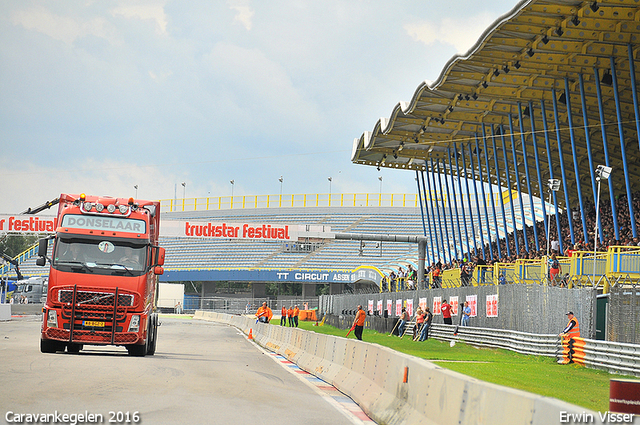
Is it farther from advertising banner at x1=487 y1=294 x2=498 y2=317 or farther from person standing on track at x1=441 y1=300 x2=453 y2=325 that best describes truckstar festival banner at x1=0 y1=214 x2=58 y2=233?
advertising banner at x1=487 y1=294 x2=498 y2=317

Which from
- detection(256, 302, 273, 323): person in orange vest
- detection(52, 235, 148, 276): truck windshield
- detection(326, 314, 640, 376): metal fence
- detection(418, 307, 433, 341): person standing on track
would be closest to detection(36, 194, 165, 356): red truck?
detection(52, 235, 148, 276): truck windshield

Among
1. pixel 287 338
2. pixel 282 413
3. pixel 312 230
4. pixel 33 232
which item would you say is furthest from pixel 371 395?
pixel 33 232

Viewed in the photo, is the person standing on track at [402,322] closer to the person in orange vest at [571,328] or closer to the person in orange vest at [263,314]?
the person in orange vest at [263,314]

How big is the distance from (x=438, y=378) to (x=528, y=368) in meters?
12.2

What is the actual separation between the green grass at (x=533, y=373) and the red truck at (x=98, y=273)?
23.4ft

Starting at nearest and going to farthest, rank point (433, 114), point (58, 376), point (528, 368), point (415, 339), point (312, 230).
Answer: point (58, 376) → point (528, 368) → point (415, 339) → point (433, 114) → point (312, 230)

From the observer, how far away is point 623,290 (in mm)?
19297

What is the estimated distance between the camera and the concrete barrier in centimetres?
544

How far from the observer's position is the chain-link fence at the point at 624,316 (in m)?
17.8

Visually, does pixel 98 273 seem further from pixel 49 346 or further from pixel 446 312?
pixel 446 312

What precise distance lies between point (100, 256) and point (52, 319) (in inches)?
63.8

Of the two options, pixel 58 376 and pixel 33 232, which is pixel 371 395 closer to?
pixel 58 376

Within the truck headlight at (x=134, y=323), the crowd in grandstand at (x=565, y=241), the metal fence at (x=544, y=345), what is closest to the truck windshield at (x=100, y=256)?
the truck headlight at (x=134, y=323)

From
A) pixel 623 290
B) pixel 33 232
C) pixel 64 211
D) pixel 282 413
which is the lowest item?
pixel 282 413
